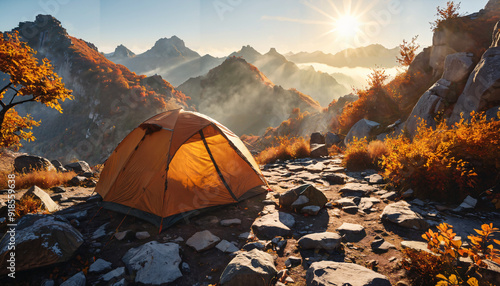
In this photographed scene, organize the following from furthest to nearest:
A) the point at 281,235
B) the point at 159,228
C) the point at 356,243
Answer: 1. the point at 159,228
2. the point at 281,235
3. the point at 356,243

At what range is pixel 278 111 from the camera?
210ft

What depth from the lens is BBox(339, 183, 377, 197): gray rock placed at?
655cm

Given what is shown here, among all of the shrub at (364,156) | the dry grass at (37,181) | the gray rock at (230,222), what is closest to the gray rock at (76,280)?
the gray rock at (230,222)

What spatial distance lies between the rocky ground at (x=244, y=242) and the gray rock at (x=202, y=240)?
2cm

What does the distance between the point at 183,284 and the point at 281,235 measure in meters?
2.20

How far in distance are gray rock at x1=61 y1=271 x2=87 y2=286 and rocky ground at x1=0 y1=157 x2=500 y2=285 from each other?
0.02 m

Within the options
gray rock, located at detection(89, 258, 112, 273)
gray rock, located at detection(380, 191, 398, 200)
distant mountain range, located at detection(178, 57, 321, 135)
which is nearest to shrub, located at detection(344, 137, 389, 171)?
gray rock, located at detection(380, 191, 398, 200)

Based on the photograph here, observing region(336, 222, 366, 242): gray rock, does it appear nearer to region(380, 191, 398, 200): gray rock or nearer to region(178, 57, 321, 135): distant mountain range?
region(380, 191, 398, 200): gray rock

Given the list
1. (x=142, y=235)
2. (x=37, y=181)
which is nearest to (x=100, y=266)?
(x=142, y=235)

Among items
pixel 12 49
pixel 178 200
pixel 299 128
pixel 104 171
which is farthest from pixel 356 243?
pixel 299 128

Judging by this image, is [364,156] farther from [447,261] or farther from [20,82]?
[20,82]

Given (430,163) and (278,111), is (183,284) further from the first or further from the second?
(278,111)

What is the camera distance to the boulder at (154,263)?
3465mm

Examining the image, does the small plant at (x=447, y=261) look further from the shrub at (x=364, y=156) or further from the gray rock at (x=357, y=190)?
the shrub at (x=364, y=156)
